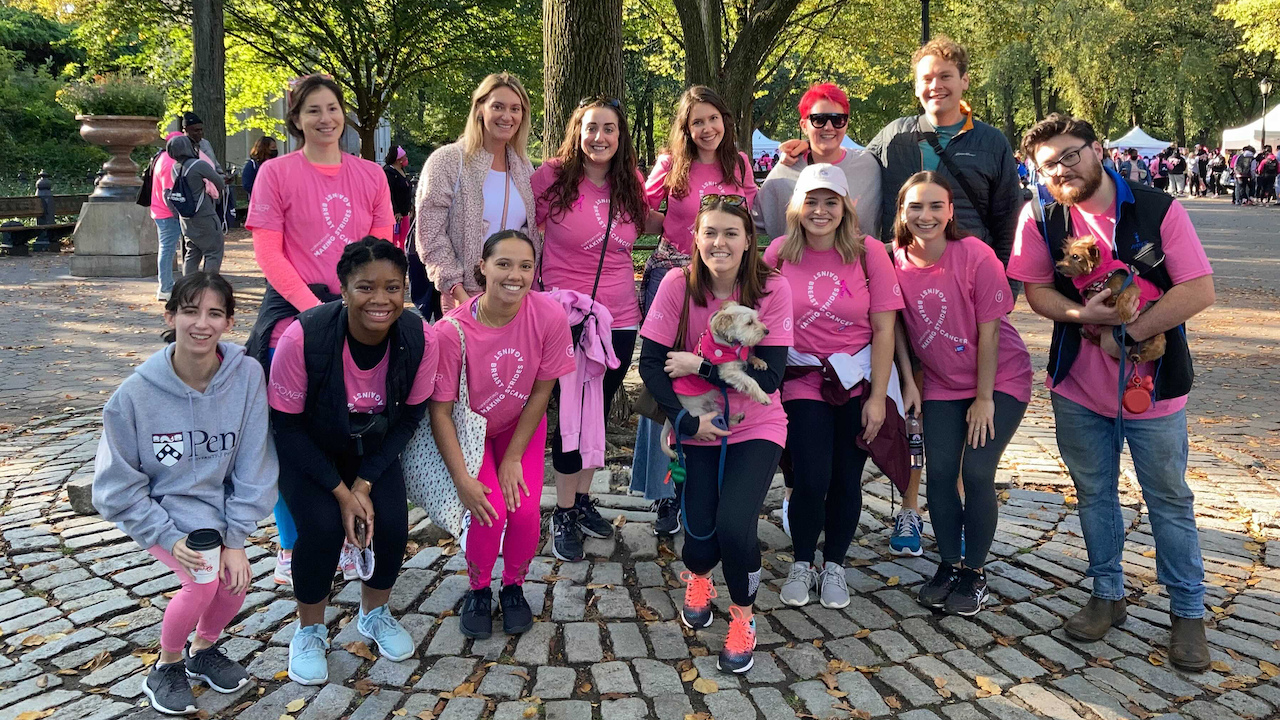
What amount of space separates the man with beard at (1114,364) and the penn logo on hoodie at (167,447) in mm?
3289

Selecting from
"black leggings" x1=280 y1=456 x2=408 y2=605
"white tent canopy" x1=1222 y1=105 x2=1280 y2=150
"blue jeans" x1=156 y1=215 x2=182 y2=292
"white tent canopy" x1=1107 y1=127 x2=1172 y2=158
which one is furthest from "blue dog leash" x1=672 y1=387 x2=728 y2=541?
"white tent canopy" x1=1107 y1=127 x2=1172 y2=158

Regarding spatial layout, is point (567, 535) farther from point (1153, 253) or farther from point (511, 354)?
point (1153, 253)

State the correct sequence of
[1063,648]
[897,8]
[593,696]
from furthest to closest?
[897,8] < [1063,648] < [593,696]

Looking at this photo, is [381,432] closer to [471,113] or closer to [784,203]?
[471,113]

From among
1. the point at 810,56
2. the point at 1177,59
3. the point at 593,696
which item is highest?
the point at 1177,59

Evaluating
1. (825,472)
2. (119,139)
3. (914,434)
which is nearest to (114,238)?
(119,139)

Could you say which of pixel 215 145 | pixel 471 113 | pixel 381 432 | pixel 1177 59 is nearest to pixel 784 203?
pixel 471 113

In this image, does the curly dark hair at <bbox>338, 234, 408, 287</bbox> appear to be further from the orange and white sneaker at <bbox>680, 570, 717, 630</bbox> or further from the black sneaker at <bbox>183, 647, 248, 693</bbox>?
the orange and white sneaker at <bbox>680, 570, 717, 630</bbox>

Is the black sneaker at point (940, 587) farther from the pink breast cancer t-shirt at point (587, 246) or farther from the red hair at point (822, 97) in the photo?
the red hair at point (822, 97)

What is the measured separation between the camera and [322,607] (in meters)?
3.65

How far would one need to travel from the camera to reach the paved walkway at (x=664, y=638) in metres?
3.42

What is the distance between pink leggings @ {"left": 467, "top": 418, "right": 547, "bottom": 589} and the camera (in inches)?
153

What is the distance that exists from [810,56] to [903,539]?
25.9 m

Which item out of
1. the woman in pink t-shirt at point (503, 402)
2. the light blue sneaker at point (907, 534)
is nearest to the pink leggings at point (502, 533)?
the woman in pink t-shirt at point (503, 402)
